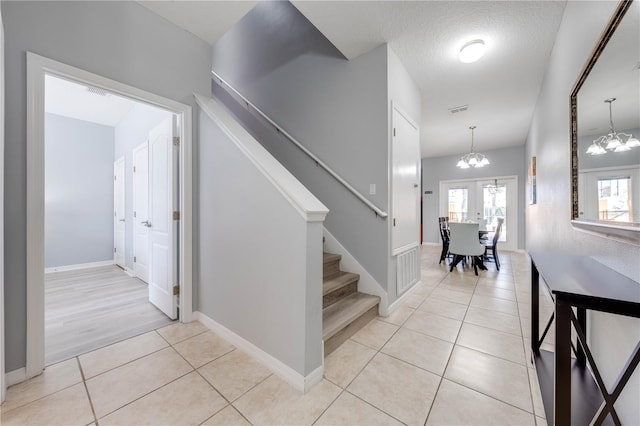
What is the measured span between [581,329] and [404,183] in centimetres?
203

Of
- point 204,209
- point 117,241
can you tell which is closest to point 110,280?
point 117,241

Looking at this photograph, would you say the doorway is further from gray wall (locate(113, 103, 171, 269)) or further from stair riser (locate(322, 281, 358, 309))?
stair riser (locate(322, 281, 358, 309))

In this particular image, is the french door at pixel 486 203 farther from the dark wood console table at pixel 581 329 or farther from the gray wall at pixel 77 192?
the gray wall at pixel 77 192

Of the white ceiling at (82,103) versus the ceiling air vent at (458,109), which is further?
the ceiling air vent at (458,109)

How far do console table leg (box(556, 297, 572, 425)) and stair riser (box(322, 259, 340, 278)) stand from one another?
182 cm

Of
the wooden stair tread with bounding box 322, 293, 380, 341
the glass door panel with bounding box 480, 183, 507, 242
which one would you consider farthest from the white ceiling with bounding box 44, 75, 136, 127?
the glass door panel with bounding box 480, 183, 507, 242

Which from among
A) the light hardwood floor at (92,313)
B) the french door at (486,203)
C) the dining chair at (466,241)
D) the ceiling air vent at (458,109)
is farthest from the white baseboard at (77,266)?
the french door at (486,203)

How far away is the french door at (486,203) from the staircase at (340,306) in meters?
A: 5.11

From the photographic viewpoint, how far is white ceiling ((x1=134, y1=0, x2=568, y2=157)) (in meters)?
2.11

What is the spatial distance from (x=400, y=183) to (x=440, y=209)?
221 inches

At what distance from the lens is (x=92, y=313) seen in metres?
2.62

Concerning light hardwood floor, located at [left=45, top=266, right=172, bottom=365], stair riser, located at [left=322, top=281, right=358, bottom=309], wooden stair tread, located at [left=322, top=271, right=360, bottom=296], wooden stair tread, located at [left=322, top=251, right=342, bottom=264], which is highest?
wooden stair tread, located at [left=322, top=251, right=342, bottom=264]

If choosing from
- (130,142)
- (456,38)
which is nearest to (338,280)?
(456,38)

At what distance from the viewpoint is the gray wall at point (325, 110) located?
260cm
